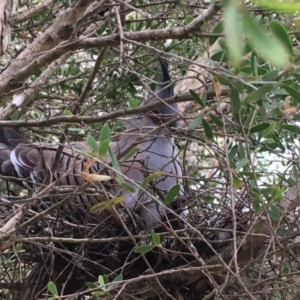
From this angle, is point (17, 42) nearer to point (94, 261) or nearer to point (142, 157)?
point (142, 157)

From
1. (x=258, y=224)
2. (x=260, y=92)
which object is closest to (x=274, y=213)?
(x=258, y=224)

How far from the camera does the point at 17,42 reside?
196cm

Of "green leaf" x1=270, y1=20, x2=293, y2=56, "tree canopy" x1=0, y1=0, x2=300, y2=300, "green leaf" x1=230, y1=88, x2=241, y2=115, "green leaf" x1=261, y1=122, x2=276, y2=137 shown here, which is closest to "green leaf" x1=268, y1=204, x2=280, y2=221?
"tree canopy" x1=0, y1=0, x2=300, y2=300

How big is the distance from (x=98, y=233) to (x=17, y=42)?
103 cm

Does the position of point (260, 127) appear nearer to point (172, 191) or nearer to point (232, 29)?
point (172, 191)

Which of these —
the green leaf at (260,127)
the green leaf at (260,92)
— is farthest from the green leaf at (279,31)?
the green leaf at (260,127)

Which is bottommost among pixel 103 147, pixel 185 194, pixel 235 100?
pixel 185 194

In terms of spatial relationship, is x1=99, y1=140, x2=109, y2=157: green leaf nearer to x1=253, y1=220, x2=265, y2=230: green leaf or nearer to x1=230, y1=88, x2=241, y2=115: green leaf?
x1=230, y1=88, x2=241, y2=115: green leaf

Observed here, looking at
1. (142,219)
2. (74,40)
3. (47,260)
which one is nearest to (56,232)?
(47,260)

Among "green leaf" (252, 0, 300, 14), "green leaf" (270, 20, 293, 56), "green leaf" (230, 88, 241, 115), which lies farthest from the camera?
"green leaf" (230, 88, 241, 115)

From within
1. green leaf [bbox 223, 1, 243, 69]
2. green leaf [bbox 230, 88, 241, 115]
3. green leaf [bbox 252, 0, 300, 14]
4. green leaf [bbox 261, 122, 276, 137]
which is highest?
green leaf [bbox 252, 0, 300, 14]

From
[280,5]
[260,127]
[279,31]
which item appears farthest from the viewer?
[260,127]

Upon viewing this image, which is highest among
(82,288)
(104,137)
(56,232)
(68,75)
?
(68,75)

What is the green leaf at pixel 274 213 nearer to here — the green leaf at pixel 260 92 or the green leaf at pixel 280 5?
the green leaf at pixel 260 92
